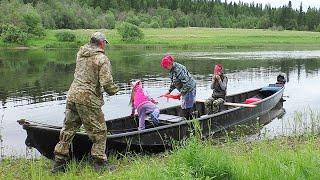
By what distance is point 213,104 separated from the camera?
1569 centimetres

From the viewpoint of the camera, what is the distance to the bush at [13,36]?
84.0m

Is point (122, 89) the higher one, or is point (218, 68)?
point (218, 68)

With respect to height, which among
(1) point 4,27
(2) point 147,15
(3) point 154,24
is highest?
(2) point 147,15

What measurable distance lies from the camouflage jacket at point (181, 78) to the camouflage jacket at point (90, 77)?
3.98 meters

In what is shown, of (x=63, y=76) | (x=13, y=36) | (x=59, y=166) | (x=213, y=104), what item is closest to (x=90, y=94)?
(x=59, y=166)

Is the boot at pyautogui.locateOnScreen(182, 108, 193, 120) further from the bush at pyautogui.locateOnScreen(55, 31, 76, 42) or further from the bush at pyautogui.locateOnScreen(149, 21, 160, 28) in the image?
the bush at pyautogui.locateOnScreen(149, 21, 160, 28)

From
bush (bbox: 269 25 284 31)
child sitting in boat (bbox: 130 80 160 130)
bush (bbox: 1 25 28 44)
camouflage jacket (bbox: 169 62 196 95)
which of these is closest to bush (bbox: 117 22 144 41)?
bush (bbox: 1 25 28 44)

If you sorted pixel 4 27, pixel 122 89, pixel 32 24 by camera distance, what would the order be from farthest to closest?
pixel 32 24 < pixel 4 27 < pixel 122 89

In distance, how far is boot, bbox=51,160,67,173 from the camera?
31.7 ft

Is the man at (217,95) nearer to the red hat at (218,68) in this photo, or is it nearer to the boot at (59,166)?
the red hat at (218,68)

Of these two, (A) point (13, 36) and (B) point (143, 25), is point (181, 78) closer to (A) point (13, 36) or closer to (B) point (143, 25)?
(A) point (13, 36)

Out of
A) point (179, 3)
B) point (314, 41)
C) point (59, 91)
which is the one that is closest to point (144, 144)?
point (59, 91)

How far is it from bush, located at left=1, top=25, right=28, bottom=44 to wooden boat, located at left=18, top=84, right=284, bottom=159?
7251 centimetres

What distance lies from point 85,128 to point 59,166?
1.00 meters
